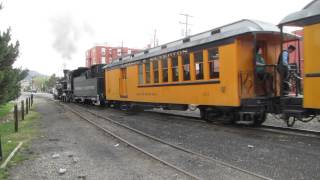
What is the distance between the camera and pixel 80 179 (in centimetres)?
660

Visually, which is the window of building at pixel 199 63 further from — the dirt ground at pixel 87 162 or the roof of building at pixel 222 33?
the dirt ground at pixel 87 162

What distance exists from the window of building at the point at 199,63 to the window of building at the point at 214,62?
0.48 m

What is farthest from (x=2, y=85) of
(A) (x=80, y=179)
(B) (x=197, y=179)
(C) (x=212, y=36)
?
(B) (x=197, y=179)

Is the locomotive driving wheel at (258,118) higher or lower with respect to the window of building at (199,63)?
lower

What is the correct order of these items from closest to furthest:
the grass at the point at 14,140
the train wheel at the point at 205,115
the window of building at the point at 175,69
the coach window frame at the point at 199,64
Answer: the grass at the point at 14,140
the coach window frame at the point at 199,64
the train wheel at the point at 205,115
the window of building at the point at 175,69

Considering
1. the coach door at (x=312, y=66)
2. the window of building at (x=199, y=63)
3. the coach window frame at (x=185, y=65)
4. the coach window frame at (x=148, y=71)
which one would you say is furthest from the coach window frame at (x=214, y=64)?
the coach window frame at (x=148, y=71)

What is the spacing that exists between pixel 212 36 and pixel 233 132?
3233 millimetres

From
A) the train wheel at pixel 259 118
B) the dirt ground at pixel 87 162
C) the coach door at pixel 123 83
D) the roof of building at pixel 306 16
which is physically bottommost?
the dirt ground at pixel 87 162

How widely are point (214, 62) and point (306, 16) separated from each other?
12.7 ft

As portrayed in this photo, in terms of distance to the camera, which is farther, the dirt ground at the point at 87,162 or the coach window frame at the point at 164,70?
the coach window frame at the point at 164,70

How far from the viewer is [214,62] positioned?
488 inches

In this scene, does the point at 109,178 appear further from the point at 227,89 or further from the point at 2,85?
the point at 2,85

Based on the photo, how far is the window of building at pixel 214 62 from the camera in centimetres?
1223

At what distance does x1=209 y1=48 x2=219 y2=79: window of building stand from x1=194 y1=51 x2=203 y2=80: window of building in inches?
19.0
